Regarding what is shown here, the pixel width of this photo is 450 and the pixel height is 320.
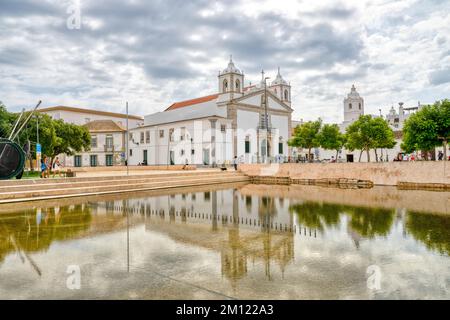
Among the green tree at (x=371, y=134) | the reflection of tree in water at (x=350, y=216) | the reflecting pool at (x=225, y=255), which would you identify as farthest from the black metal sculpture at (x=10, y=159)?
the green tree at (x=371, y=134)

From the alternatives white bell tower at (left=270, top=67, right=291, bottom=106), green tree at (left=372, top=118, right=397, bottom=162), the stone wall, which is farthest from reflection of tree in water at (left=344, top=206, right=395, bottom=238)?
white bell tower at (left=270, top=67, right=291, bottom=106)

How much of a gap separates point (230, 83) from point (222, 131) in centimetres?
669

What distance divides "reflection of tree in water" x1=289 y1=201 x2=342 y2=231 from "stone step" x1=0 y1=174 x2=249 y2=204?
10047 millimetres

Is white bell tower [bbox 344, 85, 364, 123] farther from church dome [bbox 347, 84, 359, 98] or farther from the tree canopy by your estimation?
the tree canopy

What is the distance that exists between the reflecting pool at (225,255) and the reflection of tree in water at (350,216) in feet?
0.14

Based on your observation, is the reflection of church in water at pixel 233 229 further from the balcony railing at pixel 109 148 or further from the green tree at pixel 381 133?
the balcony railing at pixel 109 148

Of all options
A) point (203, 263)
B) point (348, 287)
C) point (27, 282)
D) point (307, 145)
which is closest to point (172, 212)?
point (203, 263)

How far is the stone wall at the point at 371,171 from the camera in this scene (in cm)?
2072

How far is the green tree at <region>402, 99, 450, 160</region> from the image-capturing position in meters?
22.8

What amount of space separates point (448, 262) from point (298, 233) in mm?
3015

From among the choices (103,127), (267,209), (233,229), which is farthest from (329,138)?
(103,127)

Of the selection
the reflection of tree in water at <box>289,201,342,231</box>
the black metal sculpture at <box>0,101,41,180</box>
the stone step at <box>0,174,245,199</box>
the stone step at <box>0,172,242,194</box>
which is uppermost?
the black metal sculpture at <box>0,101,41,180</box>

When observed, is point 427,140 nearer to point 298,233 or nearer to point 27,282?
point 298,233

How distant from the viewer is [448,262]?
208 inches
